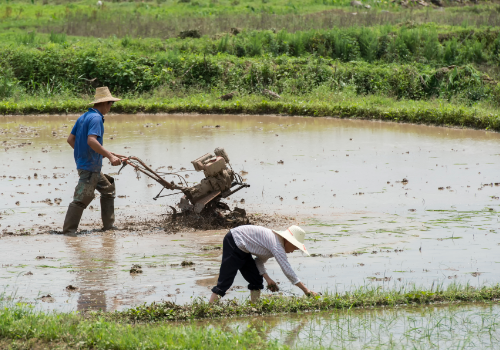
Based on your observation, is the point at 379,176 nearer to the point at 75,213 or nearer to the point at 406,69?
the point at 75,213

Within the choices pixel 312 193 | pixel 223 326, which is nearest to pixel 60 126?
pixel 312 193

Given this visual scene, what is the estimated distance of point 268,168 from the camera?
1246 centimetres

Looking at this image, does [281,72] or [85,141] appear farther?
[281,72]

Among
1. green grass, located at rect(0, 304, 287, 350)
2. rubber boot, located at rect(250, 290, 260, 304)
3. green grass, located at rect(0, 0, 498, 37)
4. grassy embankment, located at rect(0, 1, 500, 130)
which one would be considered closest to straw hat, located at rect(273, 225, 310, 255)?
rubber boot, located at rect(250, 290, 260, 304)

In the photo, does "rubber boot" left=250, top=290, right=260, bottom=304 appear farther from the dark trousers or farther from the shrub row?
the shrub row

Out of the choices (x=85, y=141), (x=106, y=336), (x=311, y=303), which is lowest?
(x=311, y=303)

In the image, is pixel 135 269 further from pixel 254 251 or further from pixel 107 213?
pixel 107 213

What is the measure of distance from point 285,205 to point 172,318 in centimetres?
476

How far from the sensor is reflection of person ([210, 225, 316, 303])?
5.50 metres

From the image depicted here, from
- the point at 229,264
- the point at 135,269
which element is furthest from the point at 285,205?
the point at 229,264

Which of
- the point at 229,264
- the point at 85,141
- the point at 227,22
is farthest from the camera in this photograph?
the point at 227,22

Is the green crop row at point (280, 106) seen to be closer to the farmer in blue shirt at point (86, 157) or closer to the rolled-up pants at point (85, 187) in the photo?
the farmer in blue shirt at point (86, 157)

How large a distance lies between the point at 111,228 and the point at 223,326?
375 centimetres

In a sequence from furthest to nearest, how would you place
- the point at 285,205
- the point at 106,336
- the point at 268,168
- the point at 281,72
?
the point at 281,72 → the point at 268,168 → the point at 285,205 → the point at 106,336
